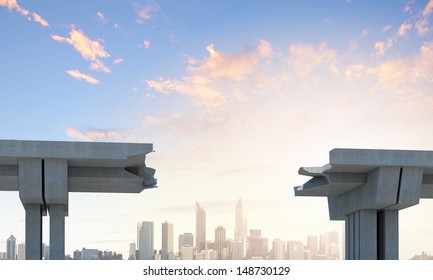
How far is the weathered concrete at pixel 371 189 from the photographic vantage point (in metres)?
28.3

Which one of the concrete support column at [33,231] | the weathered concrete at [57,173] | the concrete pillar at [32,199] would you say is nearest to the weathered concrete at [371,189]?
the weathered concrete at [57,173]

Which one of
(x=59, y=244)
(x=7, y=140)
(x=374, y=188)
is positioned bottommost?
(x=59, y=244)

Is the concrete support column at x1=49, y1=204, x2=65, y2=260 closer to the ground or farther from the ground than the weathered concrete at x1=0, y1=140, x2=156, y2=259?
closer to the ground

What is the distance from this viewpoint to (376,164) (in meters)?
28.2

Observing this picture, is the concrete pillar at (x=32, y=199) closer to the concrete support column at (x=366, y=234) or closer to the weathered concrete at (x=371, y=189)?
the weathered concrete at (x=371, y=189)

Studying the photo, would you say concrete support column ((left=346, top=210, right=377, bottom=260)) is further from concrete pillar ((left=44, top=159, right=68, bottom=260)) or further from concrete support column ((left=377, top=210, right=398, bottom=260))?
concrete pillar ((left=44, top=159, right=68, bottom=260))

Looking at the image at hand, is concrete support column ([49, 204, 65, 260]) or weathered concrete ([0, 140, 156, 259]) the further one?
concrete support column ([49, 204, 65, 260])

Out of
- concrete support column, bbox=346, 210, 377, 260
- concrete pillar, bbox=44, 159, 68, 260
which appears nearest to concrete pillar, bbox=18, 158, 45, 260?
concrete pillar, bbox=44, 159, 68, 260

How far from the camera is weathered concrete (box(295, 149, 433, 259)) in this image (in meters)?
28.3

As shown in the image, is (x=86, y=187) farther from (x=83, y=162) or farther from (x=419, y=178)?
(x=419, y=178)

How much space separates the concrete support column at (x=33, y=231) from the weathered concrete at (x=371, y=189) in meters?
13.9

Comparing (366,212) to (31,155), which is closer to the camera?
(31,155)
